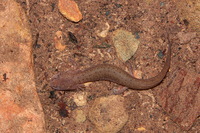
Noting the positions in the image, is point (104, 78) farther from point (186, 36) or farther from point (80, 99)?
point (186, 36)

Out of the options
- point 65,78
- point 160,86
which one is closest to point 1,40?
point 65,78

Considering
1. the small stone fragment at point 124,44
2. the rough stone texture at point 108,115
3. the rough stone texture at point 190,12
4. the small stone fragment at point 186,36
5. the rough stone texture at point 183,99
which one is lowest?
the rough stone texture at point 108,115

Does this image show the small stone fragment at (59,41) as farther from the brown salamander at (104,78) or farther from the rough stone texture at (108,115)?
the rough stone texture at (108,115)

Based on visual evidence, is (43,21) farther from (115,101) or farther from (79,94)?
(115,101)

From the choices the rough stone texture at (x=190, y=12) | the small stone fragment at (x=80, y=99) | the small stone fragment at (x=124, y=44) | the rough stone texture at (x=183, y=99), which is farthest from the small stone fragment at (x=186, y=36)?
the small stone fragment at (x=80, y=99)

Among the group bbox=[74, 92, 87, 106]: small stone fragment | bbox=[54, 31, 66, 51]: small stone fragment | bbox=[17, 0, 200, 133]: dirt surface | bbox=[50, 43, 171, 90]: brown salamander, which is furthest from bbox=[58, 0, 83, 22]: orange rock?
bbox=[74, 92, 87, 106]: small stone fragment
